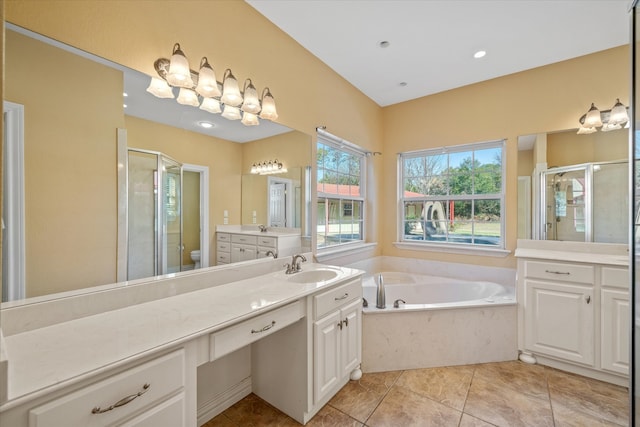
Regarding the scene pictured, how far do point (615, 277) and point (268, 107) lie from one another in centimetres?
280

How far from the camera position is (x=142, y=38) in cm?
135

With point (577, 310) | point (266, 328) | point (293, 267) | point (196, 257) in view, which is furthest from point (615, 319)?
point (196, 257)

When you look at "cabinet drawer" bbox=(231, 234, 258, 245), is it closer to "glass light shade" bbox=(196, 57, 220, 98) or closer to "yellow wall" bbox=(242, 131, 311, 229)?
"yellow wall" bbox=(242, 131, 311, 229)

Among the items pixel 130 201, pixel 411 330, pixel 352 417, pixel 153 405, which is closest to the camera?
pixel 153 405

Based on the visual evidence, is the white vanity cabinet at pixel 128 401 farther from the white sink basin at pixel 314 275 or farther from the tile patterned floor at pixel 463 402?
the white sink basin at pixel 314 275

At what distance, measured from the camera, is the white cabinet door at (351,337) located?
180 centimetres

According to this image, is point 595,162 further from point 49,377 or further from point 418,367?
point 49,377

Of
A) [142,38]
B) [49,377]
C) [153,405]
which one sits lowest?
[153,405]

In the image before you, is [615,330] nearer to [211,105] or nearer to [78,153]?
[211,105]

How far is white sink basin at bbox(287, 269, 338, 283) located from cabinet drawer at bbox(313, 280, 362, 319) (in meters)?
0.15

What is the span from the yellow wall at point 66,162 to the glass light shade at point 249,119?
712mm

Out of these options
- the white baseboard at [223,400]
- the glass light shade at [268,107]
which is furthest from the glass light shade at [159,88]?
the white baseboard at [223,400]

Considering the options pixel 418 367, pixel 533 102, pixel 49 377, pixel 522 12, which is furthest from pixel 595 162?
pixel 49 377

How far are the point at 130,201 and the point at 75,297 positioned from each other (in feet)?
1.49
